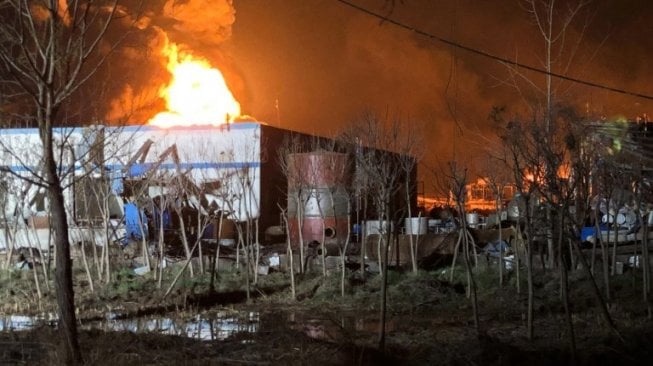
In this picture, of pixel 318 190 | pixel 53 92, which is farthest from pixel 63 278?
pixel 318 190

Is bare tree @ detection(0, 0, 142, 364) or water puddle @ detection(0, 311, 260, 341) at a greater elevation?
bare tree @ detection(0, 0, 142, 364)

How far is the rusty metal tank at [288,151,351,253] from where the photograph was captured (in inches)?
879

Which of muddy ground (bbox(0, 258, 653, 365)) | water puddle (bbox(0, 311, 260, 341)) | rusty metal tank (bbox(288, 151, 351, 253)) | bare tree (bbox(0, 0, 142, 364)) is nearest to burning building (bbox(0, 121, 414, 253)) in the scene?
rusty metal tank (bbox(288, 151, 351, 253))

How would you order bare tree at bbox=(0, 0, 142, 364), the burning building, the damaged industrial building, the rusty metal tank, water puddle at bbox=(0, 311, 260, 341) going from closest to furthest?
bare tree at bbox=(0, 0, 142, 364), water puddle at bbox=(0, 311, 260, 341), the damaged industrial building, the burning building, the rusty metal tank

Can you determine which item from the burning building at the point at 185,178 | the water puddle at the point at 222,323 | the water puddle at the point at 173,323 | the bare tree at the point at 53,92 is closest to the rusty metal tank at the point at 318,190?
the burning building at the point at 185,178

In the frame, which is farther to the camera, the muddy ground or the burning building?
the burning building

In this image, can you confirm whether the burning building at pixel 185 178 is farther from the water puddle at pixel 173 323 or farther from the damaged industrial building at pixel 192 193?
the water puddle at pixel 173 323

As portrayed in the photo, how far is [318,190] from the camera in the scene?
2542 cm

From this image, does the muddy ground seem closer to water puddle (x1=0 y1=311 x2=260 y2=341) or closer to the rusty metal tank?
water puddle (x1=0 y1=311 x2=260 y2=341)

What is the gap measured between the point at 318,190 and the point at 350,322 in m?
11.0

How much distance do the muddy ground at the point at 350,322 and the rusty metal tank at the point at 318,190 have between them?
2848 mm

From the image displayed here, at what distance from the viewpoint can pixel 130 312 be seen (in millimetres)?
15539

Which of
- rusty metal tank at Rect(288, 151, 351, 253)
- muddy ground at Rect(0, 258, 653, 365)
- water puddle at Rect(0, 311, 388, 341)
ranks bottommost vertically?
water puddle at Rect(0, 311, 388, 341)

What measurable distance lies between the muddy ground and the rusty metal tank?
9.34 feet
